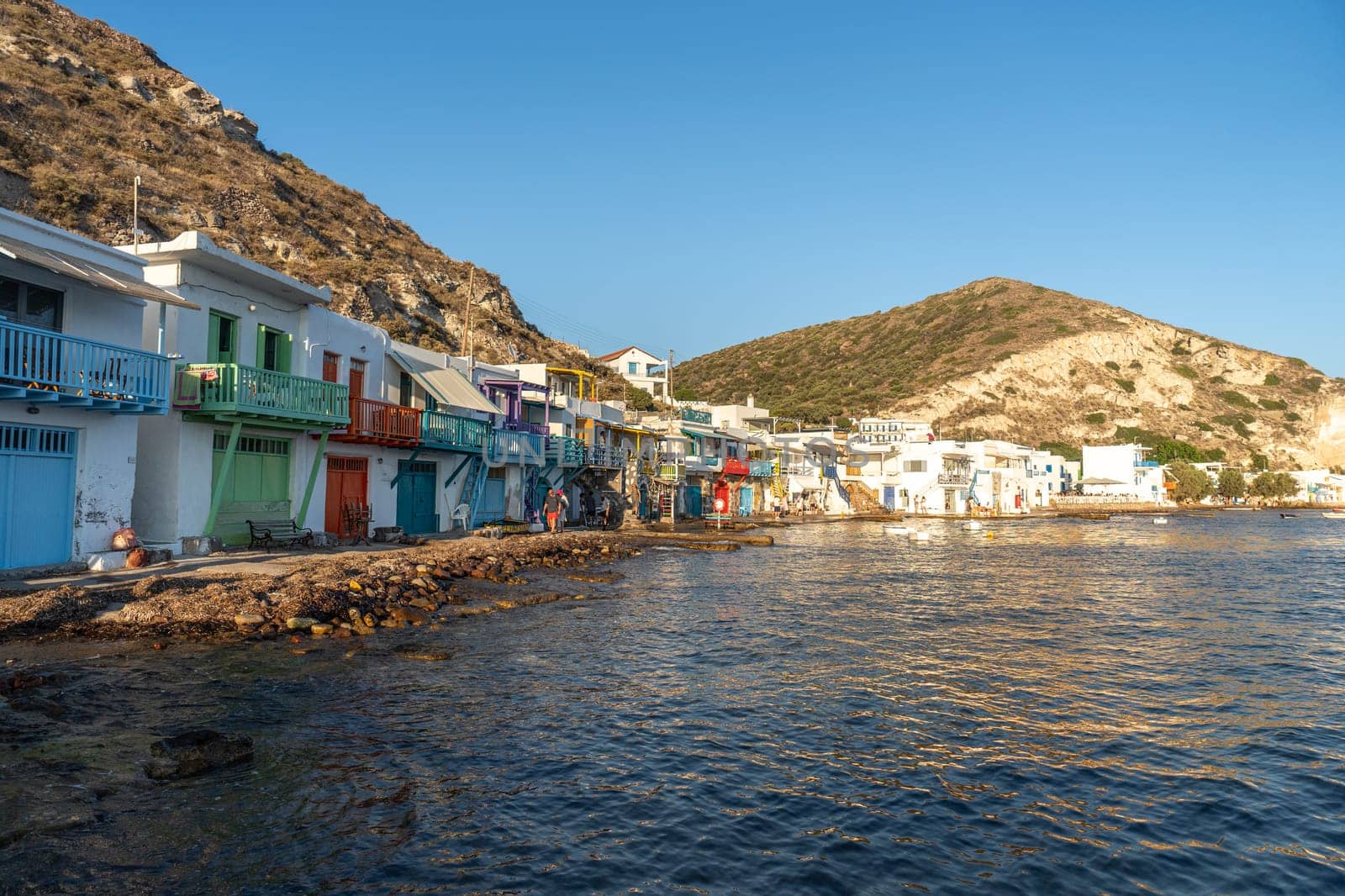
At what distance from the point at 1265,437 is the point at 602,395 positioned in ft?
429

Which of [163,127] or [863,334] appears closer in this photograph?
[163,127]

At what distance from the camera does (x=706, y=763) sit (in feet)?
Answer: 36.2

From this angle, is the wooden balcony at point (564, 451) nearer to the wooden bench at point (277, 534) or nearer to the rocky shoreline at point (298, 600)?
the rocky shoreline at point (298, 600)

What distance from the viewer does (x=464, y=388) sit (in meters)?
35.7

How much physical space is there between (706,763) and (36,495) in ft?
53.4

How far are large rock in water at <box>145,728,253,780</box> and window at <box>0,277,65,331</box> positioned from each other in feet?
41.2

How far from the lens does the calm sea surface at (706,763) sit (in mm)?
8039

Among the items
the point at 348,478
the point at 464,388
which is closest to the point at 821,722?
the point at 348,478

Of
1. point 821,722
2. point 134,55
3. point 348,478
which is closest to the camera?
point 821,722

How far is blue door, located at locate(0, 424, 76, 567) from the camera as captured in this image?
17859 mm

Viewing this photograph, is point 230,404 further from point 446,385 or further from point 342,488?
point 446,385

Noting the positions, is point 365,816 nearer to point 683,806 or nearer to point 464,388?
point 683,806

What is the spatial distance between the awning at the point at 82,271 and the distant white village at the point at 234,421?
0.25ft

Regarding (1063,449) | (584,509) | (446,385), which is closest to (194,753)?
(446,385)
